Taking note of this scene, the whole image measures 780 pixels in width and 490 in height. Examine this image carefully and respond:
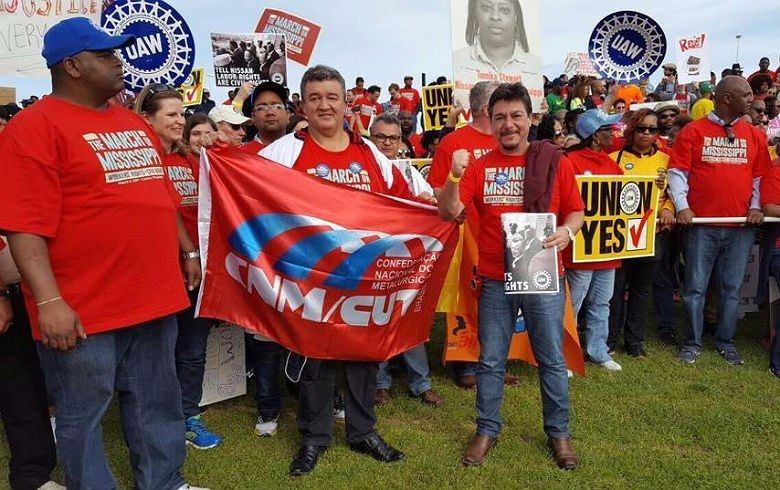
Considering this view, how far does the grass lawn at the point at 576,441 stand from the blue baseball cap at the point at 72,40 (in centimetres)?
263

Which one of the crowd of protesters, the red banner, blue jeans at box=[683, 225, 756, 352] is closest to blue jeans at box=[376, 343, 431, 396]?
the crowd of protesters

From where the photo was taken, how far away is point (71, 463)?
10.1 feet

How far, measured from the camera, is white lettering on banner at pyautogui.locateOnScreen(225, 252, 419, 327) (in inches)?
155

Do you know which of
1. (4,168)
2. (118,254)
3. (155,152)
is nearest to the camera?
(4,168)

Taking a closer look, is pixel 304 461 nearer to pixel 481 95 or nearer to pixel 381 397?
pixel 381 397

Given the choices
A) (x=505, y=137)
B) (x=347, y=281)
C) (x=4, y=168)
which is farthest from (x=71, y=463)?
(x=505, y=137)

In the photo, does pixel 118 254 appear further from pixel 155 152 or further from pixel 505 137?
pixel 505 137

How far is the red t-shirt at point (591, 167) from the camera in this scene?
227 inches

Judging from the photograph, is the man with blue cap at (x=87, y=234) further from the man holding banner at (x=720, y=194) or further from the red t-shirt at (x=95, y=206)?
the man holding banner at (x=720, y=194)

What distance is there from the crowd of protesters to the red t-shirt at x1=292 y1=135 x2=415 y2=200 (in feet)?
0.05

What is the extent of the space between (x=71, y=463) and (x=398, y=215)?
2.27 metres

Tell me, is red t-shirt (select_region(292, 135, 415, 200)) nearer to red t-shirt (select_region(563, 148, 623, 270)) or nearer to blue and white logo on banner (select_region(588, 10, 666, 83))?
red t-shirt (select_region(563, 148, 623, 270))

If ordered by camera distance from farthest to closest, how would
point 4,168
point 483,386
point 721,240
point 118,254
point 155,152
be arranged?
point 721,240 < point 483,386 < point 155,152 < point 118,254 < point 4,168

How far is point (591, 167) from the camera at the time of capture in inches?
229
